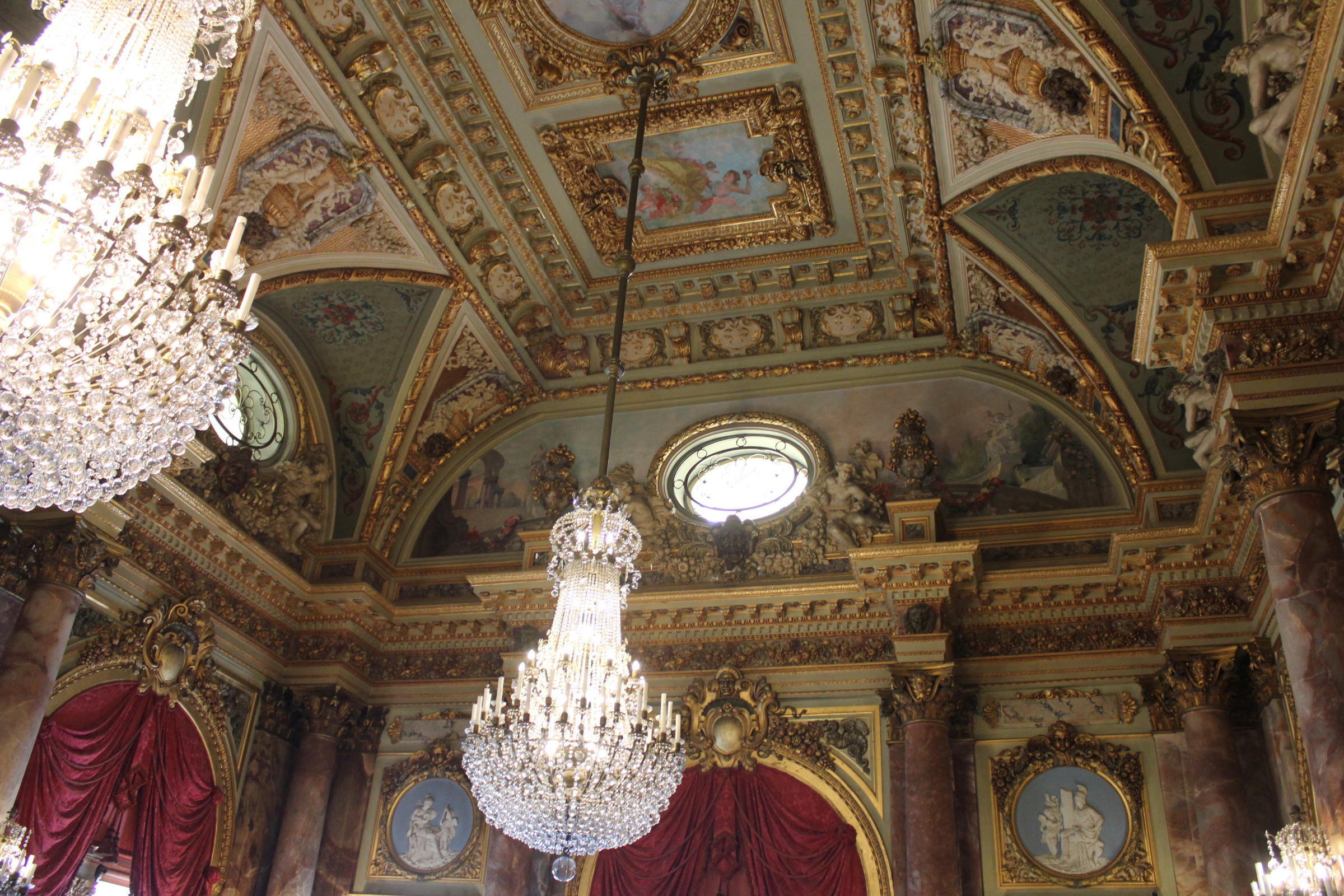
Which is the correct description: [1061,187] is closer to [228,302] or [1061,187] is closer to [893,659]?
[893,659]

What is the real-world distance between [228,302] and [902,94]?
6683 millimetres

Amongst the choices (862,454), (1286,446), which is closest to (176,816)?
(862,454)

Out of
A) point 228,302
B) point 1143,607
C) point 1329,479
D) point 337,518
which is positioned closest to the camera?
point 228,302

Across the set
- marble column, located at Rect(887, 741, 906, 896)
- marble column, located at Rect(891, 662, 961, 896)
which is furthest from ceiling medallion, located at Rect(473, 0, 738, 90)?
marble column, located at Rect(887, 741, 906, 896)

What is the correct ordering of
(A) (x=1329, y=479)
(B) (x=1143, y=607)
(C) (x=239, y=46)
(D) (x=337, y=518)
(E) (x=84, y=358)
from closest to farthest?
(E) (x=84, y=358)
(A) (x=1329, y=479)
(C) (x=239, y=46)
(B) (x=1143, y=607)
(D) (x=337, y=518)

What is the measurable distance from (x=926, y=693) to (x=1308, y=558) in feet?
14.7

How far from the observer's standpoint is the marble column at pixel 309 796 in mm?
11414

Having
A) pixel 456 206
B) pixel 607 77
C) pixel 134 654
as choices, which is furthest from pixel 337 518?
pixel 607 77

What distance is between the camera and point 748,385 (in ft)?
43.5

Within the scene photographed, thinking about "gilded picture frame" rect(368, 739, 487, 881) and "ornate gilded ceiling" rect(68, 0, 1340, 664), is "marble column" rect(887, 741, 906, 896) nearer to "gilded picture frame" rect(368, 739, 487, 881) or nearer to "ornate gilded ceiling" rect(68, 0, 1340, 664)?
"ornate gilded ceiling" rect(68, 0, 1340, 664)

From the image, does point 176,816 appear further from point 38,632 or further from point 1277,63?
point 1277,63

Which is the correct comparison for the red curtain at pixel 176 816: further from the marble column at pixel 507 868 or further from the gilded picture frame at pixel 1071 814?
the gilded picture frame at pixel 1071 814

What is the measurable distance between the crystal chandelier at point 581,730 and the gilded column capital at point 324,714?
386 centimetres

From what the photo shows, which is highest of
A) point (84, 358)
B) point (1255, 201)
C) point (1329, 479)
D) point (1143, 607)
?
point (1255, 201)
